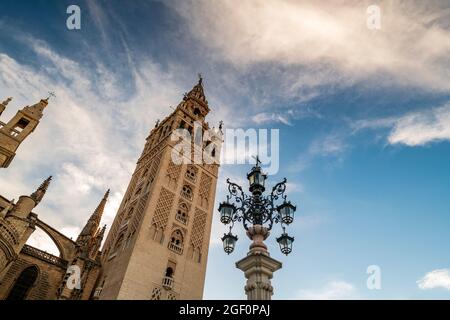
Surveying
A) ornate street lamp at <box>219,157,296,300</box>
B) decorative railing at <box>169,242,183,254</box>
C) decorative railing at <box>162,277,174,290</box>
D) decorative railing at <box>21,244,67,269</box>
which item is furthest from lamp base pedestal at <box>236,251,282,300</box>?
decorative railing at <box>21,244,67,269</box>

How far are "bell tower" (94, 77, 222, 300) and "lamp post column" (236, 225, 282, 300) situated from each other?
39.1 feet

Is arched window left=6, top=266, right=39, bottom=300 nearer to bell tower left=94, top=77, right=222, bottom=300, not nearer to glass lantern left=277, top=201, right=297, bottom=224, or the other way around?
bell tower left=94, top=77, right=222, bottom=300

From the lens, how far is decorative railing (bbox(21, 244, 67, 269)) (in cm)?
1972

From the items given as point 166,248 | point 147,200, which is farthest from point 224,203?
point 147,200

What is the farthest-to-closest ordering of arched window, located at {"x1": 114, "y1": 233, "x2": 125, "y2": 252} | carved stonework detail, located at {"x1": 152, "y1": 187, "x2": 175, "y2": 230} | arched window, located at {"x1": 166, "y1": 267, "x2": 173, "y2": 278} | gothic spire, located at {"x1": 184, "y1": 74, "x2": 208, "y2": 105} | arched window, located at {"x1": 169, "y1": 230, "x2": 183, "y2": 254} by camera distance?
gothic spire, located at {"x1": 184, "y1": 74, "x2": 208, "y2": 105}, arched window, located at {"x1": 114, "y1": 233, "x2": 125, "y2": 252}, carved stonework detail, located at {"x1": 152, "y1": 187, "x2": 175, "y2": 230}, arched window, located at {"x1": 169, "y1": 230, "x2": 183, "y2": 254}, arched window, located at {"x1": 166, "y1": 267, "x2": 173, "y2": 278}

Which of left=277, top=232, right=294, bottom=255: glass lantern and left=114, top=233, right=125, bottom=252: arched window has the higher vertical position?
left=114, top=233, right=125, bottom=252: arched window

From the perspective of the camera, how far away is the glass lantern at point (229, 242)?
7.57 m

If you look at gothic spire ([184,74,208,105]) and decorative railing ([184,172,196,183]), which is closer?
decorative railing ([184,172,196,183])

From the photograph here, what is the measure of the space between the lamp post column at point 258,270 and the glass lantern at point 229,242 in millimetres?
1000

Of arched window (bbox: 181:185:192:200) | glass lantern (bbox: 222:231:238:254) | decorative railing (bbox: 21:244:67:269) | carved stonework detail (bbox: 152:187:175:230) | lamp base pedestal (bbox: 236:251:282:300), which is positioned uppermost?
arched window (bbox: 181:185:192:200)

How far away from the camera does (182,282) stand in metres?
18.5

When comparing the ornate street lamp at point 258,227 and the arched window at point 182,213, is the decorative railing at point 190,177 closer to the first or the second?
the arched window at point 182,213

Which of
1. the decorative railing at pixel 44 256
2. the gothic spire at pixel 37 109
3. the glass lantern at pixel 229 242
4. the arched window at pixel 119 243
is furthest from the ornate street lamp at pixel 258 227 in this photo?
the gothic spire at pixel 37 109

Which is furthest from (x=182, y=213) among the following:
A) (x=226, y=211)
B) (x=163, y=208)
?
(x=226, y=211)
